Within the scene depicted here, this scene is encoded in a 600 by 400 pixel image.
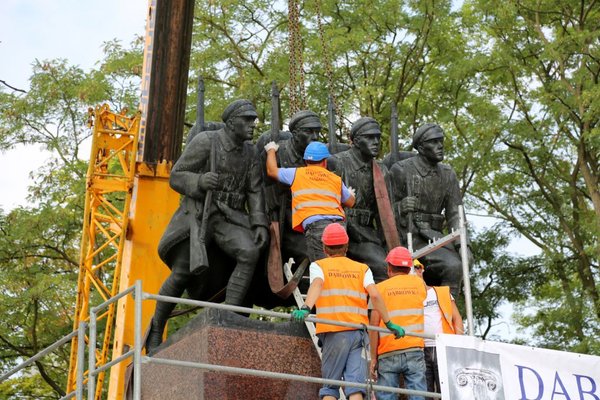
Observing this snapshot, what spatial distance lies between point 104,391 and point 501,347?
12691 millimetres

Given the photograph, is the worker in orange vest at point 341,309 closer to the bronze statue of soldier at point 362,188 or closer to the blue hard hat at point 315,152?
the blue hard hat at point 315,152

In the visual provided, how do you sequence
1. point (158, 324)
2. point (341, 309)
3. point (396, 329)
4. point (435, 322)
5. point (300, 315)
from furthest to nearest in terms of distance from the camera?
1. point (158, 324)
2. point (435, 322)
3. point (341, 309)
4. point (396, 329)
5. point (300, 315)

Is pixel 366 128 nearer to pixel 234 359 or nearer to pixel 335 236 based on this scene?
pixel 335 236

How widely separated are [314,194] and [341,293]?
69.9 inches

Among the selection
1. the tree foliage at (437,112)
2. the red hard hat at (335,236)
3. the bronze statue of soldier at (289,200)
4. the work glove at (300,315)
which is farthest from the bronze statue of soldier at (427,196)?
the tree foliage at (437,112)

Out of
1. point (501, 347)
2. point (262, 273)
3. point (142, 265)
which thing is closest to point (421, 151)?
point (262, 273)

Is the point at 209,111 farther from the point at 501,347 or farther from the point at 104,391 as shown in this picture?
the point at 501,347

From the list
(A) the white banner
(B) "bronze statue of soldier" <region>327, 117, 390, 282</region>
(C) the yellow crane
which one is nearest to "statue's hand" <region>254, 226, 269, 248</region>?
(B) "bronze statue of soldier" <region>327, 117, 390, 282</region>

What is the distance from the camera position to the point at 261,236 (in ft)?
40.5

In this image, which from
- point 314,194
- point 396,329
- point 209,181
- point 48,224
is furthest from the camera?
point 48,224

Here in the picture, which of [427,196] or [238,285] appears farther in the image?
[427,196]

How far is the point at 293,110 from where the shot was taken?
14.4m

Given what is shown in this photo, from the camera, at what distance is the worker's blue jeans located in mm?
10555

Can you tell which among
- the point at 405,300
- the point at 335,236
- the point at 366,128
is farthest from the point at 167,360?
the point at 366,128
